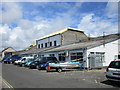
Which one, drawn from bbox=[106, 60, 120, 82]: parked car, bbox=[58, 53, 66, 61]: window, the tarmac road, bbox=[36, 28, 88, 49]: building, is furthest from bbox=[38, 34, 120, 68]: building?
bbox=[36, 28, 88, 49]: building

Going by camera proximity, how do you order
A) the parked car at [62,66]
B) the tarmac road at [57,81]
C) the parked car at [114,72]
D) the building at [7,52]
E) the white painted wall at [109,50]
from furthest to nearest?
the building at [7,52]
the white painted wall at [109,50]
the parked car at [62,66]
the tarmac road at [57,81]
the parked car at [114,72]

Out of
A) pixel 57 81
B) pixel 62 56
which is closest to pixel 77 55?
pixel 62 56

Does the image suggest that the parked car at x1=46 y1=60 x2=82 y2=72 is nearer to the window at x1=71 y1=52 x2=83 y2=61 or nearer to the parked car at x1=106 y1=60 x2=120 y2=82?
the window at x1=71 y1=52 x2=83 y2=61

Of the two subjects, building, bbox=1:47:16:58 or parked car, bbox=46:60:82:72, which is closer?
parked car, bbox=46:60:82:72

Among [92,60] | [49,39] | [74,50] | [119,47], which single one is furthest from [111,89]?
[49,39]

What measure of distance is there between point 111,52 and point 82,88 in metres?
15.6

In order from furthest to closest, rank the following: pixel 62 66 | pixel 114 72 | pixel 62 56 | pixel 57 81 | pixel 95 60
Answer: pixel 62 56
pixel 95 60
pixel 62 66
pixel 57 81
pixel 114 72

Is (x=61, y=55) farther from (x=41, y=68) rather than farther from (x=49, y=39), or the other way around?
(x=49, y=39)

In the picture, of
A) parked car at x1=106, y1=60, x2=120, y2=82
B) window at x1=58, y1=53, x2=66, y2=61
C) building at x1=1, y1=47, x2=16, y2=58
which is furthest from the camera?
building at x1=1, y1=47, x2=16, y2=58

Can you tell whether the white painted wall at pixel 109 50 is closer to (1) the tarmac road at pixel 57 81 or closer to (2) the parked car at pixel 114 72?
(1) the tarmac road at pixel 57 81

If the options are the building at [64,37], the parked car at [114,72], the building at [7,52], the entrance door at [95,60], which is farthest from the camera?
the building at [7,52]

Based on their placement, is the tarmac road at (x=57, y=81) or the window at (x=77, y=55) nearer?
the tarmac road at (x=57, y=81)

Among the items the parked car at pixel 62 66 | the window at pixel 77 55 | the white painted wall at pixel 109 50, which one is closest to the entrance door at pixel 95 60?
the white painted wall at pixel 109 50

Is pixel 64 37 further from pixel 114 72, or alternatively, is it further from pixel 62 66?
pixel 114 72
